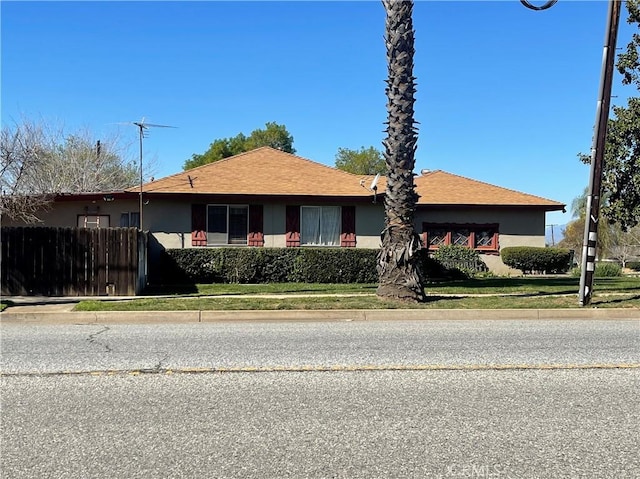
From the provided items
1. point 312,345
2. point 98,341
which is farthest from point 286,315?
point 98,341

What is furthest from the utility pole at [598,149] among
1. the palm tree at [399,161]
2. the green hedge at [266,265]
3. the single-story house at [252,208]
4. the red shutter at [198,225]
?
the red shutter at [198,225]

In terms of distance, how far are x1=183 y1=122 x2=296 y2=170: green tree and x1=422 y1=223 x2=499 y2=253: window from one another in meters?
29.4

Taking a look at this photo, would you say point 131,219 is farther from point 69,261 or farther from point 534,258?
point 534,258

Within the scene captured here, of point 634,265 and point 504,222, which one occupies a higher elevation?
point 504,222

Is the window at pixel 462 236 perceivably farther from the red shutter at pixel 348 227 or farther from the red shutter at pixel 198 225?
the red shutter at pixel 198 225

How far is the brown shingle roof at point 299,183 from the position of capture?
21672 millimetres

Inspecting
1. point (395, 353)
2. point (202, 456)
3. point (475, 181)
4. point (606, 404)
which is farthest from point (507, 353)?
point (475, 181)

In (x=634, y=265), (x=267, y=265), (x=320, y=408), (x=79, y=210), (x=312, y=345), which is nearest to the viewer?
(x=320, y=408)

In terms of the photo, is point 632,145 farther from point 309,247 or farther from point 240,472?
point 240,472

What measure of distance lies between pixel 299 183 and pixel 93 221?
24.8 feet

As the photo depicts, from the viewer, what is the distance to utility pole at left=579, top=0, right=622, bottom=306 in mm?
12820

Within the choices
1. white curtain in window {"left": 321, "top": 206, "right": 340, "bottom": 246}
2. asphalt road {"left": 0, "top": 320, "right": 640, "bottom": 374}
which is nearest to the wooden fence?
asphalt road {"left": 0, "top": 320, "right": 640, "bottom": 374}

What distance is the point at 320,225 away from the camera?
22047 millimetres

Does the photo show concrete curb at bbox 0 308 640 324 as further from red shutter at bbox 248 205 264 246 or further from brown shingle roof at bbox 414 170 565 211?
brown shingle roof at bbox 414 170 565 211
